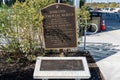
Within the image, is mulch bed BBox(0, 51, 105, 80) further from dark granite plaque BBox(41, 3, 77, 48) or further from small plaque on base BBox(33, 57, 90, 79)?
small plaque on base BBox(33, 57, 90, 79)

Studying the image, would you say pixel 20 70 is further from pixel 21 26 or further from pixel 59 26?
pixel 59 26

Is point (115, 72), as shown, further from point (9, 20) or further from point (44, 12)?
point (9, 20)

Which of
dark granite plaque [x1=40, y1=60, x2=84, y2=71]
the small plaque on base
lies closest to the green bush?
the small plaque on base

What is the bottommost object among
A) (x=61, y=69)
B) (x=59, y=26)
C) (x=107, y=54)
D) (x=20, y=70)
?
(x=107, y=54)

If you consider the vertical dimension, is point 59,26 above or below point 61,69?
above

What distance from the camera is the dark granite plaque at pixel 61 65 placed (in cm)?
583

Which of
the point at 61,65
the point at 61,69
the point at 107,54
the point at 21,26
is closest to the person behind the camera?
the point at 61,69

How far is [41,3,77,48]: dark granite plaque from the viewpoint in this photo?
8.08 meters

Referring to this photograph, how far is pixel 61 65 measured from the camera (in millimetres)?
6043

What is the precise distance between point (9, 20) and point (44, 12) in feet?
3.17

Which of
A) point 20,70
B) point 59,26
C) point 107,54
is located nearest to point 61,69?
point 20,70

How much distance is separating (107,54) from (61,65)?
15.3ft

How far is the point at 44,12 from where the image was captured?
26.5 ft

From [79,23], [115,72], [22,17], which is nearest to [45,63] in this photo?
[22,17]
